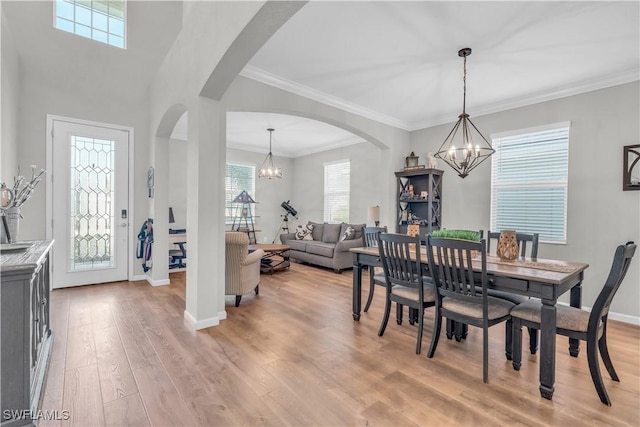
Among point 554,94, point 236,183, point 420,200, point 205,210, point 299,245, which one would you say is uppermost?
point 554,94

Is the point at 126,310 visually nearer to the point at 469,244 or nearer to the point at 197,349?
the point at 197,349

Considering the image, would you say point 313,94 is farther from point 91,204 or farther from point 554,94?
point 91,204

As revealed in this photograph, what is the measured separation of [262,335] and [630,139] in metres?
4.52

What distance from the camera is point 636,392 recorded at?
6.52 ft

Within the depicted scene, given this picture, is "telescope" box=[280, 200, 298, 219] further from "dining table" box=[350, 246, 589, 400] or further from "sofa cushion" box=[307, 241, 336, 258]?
"dining table" box=[350, 246, 589, 400]

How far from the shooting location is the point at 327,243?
6402mm

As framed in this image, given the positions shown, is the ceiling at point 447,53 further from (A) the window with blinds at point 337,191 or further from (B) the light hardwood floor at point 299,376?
(B) the light hardwood floor at point 299,376

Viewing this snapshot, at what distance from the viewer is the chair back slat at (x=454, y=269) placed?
6.97 ft

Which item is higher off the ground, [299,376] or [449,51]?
[449,51]

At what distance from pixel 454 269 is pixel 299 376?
138 centimetres

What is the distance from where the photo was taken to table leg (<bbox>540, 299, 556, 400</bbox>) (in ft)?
6.26

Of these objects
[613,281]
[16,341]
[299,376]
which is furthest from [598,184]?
[16,341]

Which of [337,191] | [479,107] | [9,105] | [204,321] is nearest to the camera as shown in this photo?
[204,321]

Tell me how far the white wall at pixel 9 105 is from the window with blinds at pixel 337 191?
219 inches
